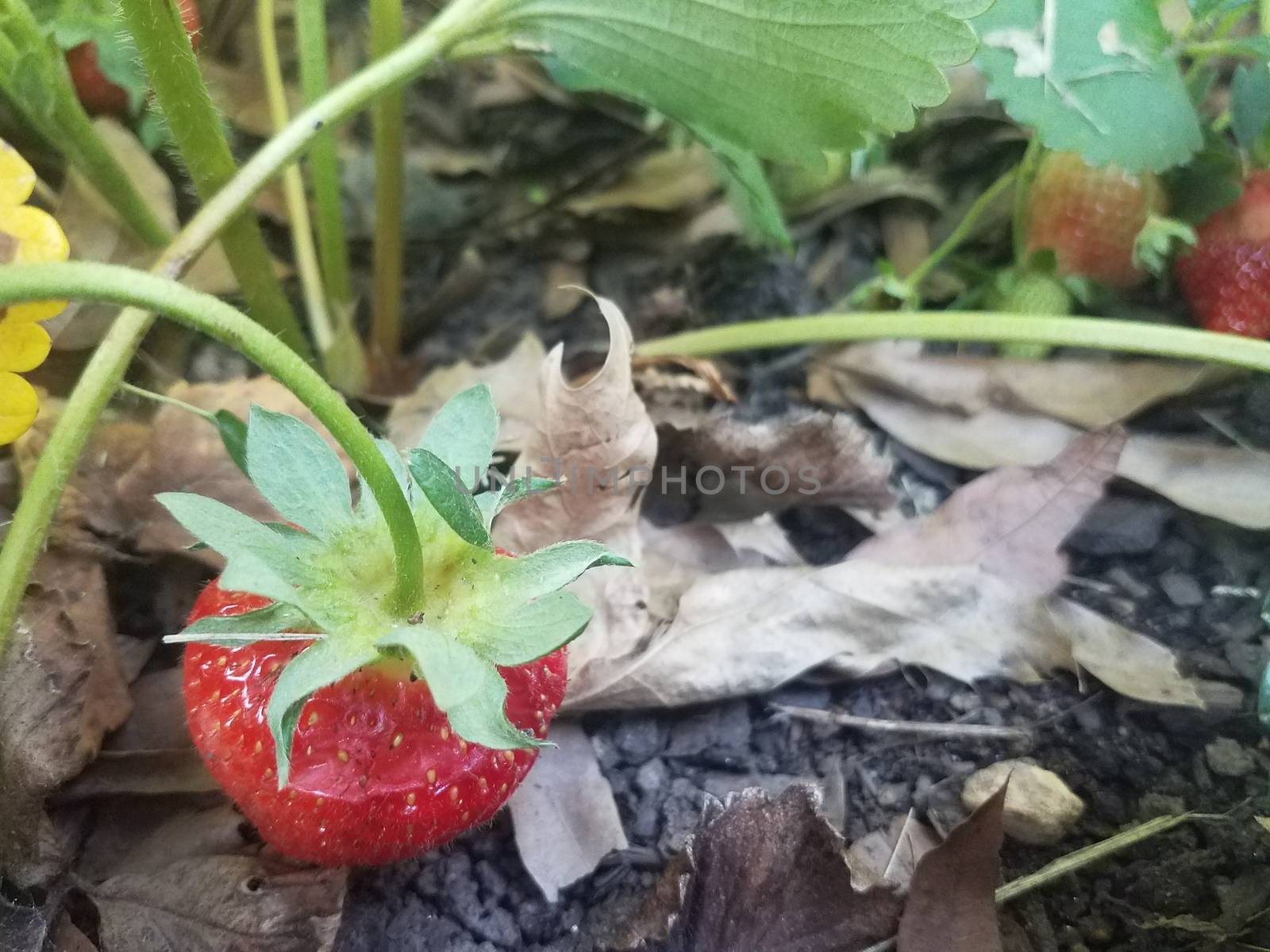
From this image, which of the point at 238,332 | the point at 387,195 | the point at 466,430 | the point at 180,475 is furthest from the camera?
the point at 387,195

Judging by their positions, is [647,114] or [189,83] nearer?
[189,83]

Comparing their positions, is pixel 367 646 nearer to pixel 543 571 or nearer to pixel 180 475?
pixel 543 571

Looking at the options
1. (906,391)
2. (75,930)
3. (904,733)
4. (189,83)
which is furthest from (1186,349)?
(75,930)

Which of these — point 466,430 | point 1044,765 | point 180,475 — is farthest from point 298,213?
point 1044,765

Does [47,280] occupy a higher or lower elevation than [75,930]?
higher

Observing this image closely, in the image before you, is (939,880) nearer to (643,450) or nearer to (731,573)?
(731,573)

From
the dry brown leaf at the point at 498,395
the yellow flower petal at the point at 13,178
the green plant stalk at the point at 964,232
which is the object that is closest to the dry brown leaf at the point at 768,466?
the dry brown leaf at the point at 498,395

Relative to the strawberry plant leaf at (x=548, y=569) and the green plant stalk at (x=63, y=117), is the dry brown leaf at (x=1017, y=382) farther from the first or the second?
the green plant stalk at (x=63, y=117)
